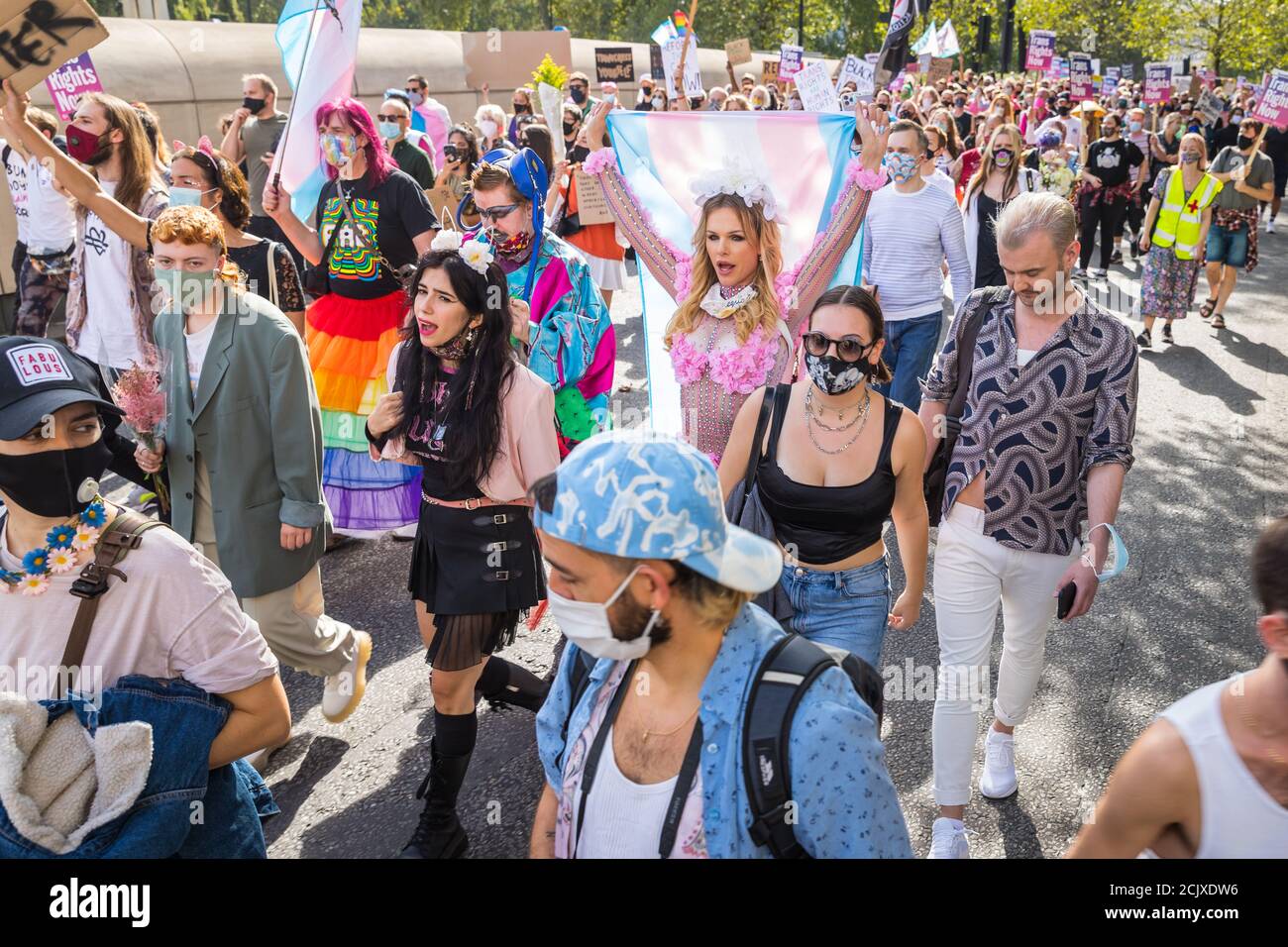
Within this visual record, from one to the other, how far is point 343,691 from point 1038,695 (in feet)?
9.54

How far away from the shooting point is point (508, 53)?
19453 millimetres

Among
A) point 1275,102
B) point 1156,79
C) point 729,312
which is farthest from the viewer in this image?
point 1156,79

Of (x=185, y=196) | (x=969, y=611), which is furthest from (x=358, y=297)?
(x=969, y=611)

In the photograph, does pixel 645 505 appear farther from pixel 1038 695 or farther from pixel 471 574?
pixel 1038 695

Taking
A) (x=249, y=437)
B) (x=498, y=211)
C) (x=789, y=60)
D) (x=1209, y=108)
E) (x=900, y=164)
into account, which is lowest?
(x=249, y=437)

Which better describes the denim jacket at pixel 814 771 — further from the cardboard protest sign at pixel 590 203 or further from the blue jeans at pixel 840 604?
the cardboard protest sign at pixel 590 203

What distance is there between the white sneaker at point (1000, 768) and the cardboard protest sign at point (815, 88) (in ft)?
31.3

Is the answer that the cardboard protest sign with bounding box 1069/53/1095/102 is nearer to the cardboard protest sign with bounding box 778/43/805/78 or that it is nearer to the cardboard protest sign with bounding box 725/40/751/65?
the cardboard protest sign with bounding box 778/43/805/78

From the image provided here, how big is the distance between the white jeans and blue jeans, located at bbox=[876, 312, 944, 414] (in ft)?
9.69


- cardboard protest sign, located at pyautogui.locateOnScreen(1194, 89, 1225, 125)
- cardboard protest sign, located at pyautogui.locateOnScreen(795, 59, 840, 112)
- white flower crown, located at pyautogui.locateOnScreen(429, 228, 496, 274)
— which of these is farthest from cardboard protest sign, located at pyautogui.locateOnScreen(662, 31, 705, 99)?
white flower crown, located at pyautogui.locateOnScreen(429, 228, 496, 274)

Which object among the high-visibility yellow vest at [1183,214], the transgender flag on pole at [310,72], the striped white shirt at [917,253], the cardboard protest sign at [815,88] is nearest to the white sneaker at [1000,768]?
the striped white shirt at [917,253]

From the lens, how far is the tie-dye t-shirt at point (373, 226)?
18.9ft

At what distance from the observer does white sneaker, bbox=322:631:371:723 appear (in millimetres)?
4383
